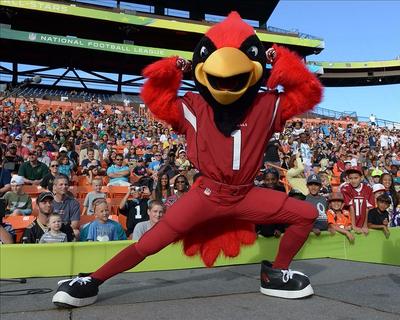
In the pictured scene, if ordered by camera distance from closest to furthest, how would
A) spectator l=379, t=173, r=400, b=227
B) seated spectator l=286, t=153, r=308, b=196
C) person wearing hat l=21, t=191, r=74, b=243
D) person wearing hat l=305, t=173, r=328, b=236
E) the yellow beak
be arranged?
the yellow beak → person wearing hat l=21, t=191, r=74, b=243 → person wearing hat l=305, t=173, r=328, b=236 → spectator l=379, t=173, r=400, b=227 → seated spectator l=286, t=153, r=308, b=196

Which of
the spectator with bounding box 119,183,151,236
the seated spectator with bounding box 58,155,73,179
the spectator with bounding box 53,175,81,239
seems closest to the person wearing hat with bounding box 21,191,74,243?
A: the spectator with bounding box 53,175,81,239

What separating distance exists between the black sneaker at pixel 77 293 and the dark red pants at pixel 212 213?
0.09 meters

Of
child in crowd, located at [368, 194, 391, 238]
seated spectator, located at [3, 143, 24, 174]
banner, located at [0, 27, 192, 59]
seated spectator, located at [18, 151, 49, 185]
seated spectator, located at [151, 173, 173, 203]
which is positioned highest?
banner, located at [0, 27, 192, 59]

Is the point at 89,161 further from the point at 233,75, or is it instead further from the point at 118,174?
the point at 233,75

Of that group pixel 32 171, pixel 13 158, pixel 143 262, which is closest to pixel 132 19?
pixel 13 158

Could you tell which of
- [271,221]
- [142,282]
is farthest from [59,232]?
[271,221]

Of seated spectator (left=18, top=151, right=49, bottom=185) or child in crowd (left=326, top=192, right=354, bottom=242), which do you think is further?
seated spectator (left=18, top=151, right=49, bottom=185)

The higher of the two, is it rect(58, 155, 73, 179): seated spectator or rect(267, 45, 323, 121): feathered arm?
rect(267, 45, 323, 121): feathered arm

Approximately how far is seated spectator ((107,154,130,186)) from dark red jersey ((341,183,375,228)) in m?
3.90

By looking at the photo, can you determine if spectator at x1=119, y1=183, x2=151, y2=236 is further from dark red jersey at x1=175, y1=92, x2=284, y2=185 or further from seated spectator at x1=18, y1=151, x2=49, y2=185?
dark red jersey at x1=175, y1=92, x2=284, y2=185

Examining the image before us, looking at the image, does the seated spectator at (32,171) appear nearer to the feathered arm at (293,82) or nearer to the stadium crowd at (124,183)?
the stadium crowd at (124,183)

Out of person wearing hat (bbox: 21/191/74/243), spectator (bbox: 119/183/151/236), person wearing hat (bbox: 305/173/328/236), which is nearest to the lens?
person wearing hat (bbox: 21/191/74/243)

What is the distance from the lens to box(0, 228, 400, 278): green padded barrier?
3.55m

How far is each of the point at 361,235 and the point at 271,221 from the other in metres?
2.26
